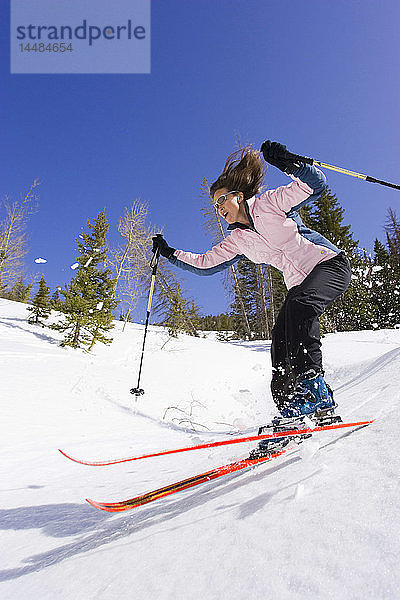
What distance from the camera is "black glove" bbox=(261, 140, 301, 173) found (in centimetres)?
230

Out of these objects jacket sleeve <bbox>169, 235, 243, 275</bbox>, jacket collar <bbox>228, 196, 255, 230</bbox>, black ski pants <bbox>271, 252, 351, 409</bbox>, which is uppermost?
jacket collar <bbox>228, 196, 255, 230</bbox>

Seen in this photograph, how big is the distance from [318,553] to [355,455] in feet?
2.59

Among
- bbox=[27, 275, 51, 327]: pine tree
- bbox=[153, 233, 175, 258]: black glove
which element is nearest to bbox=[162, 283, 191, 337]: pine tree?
bbox=[27, 275, 51, 327]: pine tree

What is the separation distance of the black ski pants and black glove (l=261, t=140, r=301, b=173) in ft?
2.47

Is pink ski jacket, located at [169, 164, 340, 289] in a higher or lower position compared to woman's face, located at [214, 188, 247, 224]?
lower

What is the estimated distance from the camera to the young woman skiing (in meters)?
2.28

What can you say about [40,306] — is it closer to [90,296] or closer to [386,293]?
[90,296]

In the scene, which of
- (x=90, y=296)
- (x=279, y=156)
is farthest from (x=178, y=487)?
(x=90, y=296)

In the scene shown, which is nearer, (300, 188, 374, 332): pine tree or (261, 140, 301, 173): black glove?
(261, 140, 301, 173): black glove

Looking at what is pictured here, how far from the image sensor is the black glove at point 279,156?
2.30 metres

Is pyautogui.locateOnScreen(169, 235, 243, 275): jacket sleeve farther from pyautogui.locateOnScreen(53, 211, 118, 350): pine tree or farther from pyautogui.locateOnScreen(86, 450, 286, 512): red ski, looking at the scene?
pyautogui.locateOnScreen(53, 211, 118, 350): pine tree

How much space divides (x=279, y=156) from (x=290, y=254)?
0.73 metres

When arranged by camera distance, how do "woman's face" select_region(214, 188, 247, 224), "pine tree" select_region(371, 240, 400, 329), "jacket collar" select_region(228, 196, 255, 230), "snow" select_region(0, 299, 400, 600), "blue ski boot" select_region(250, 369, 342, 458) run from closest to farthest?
1. "snow" select_region(0, 299, 400, 600)
2. "blue ski boot" select_region(250, 369, 342, 458)
3. "jacket collar" select_region(228, 196, 255, 230)
4. "woman's face" select_region(214, 188, 247, 224)
5. "pine tree" select_region(371, 240, 400, 329)

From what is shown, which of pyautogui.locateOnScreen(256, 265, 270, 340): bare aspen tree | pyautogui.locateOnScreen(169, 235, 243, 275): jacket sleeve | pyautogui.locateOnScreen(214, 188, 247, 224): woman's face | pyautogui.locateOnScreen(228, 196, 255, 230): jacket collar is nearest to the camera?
pyautogui.locateOnScreen(228, 196, 255, 230): jacket collar
